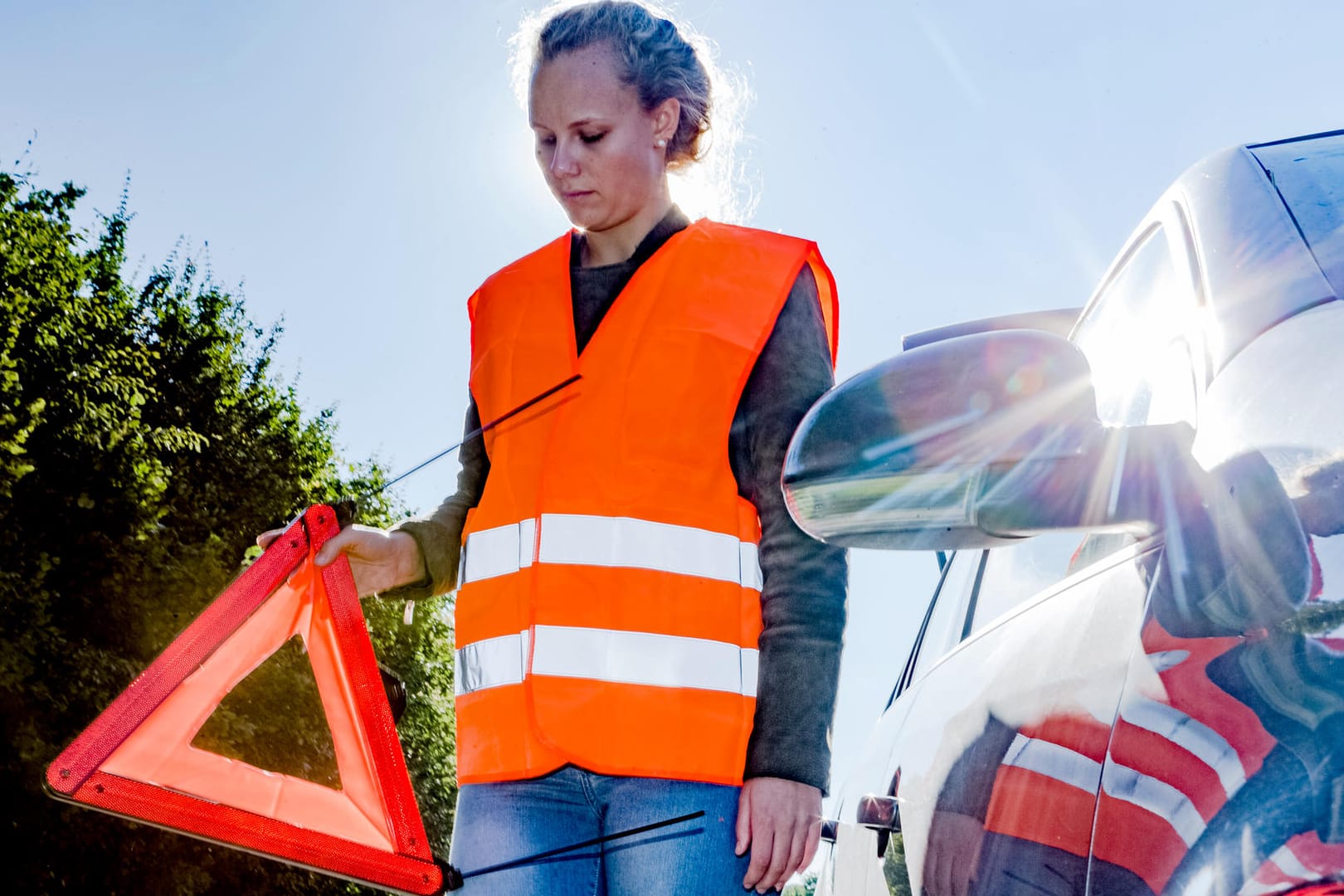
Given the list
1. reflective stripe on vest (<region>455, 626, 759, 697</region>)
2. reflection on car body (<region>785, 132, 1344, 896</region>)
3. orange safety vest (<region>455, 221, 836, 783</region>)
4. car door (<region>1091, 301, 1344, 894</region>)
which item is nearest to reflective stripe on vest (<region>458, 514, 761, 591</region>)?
orange safety vest (<region>455, 221, 836, 783</region>)

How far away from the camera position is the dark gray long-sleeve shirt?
2.07 metres

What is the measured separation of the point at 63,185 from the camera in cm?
2405

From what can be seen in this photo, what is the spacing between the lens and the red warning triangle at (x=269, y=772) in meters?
2.03

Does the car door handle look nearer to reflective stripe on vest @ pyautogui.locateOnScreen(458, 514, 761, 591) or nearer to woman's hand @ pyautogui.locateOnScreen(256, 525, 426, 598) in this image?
reflective stripe on vest @ pyautogui.locateOnScreen(458, 514, 761, 591)

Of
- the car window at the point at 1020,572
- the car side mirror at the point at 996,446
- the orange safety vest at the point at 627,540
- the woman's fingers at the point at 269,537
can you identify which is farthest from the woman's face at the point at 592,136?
the car side mirror at the point at 996,446

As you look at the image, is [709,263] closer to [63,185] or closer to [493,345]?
[493,345]

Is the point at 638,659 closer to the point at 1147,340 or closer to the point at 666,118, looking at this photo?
the point at 1147,340

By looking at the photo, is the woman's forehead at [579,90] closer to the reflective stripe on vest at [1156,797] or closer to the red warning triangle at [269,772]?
the red warning triangle at [269,772]

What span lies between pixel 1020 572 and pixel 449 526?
110 cm

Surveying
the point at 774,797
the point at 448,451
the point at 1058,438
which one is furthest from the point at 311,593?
the point at 1058,438

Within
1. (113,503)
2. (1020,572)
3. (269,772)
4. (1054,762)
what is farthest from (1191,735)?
(113,503)

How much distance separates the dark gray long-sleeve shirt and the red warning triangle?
1.66ft

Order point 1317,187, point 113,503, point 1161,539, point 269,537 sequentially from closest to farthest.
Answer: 1. point 1161,539
2. point 1317,187
3. point 269,537
4. point 113,503

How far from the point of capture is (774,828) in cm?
202
